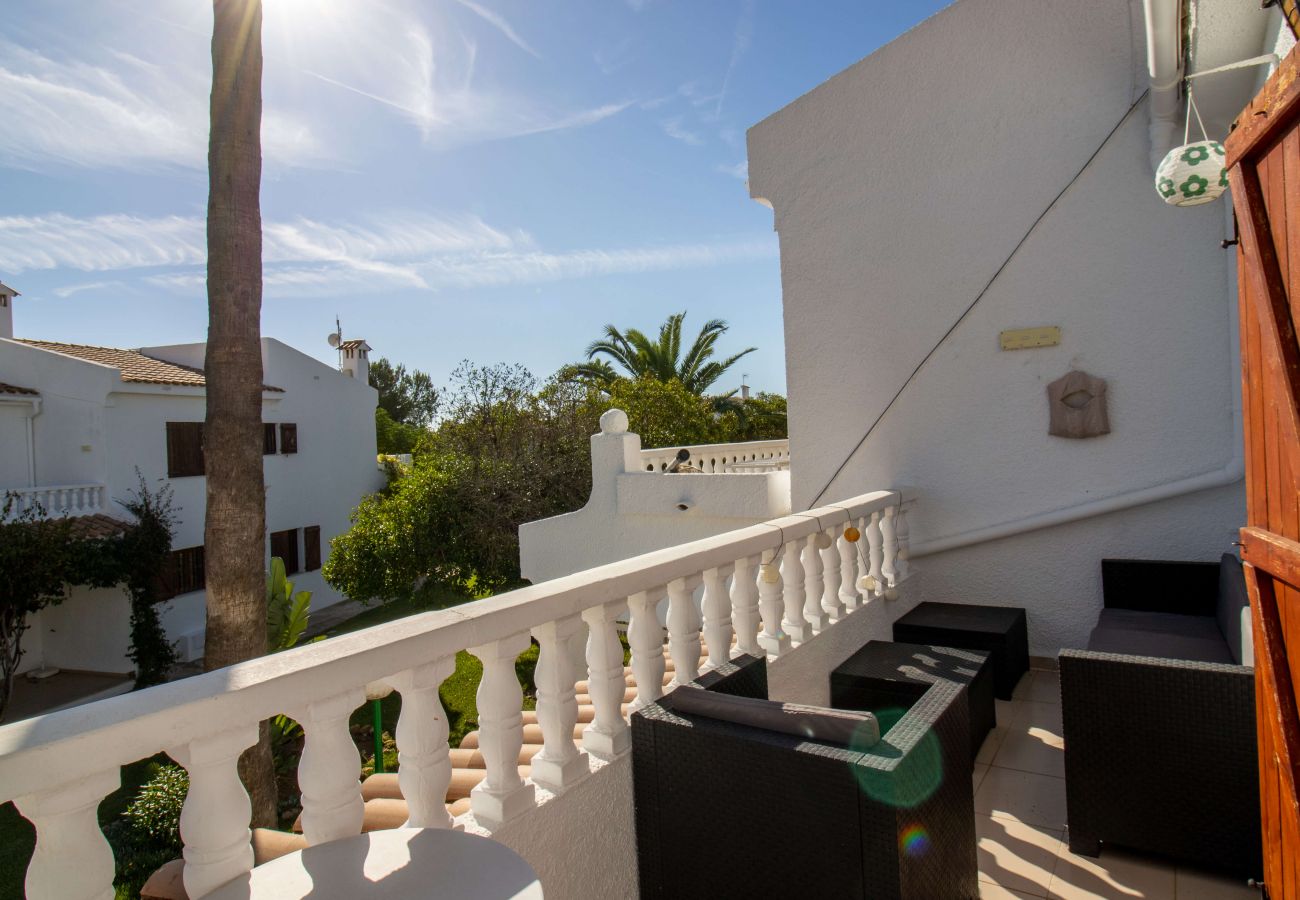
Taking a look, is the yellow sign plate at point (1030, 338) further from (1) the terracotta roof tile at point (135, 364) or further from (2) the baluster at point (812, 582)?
(1) the terracotta roof tile at point (135, 364)

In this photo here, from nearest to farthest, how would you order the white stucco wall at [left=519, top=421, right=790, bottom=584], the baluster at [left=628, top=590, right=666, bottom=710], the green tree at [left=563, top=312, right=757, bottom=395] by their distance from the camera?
1. the baluster at [left=628, top=590, right=666, bottom=710]
2. the white stucco wall at [left=519, top=421, right=790, bottom=584]
3. the green tree at [left=563, top=312, right=757, bottom=395]

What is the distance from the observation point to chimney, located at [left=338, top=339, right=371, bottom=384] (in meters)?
27.5

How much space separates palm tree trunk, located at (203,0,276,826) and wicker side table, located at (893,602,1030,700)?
16.4 feet

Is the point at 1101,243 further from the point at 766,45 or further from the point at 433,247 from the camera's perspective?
the point at 433,247

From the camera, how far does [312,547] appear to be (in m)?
22.0

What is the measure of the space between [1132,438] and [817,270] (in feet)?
8.98

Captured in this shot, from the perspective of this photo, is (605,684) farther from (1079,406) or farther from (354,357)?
(354,357)

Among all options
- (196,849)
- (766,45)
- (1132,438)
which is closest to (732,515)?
(1132,438)

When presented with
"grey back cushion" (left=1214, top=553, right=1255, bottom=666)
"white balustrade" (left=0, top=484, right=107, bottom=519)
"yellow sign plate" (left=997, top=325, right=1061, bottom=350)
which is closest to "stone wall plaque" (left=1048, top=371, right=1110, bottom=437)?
"yellow sign plate" (left=997, top=325, right=1061, bottom=350)

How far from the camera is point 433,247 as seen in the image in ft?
49.6

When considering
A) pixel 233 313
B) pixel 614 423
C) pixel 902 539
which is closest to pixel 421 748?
pixel 902 539

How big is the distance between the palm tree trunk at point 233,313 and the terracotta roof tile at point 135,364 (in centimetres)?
1435

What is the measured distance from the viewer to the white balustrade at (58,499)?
1481 centimetres

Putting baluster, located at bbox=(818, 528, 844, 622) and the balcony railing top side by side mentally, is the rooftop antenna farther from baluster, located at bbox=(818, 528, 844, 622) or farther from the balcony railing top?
baluster, located at bbox=(818, 528, 844, 622)
